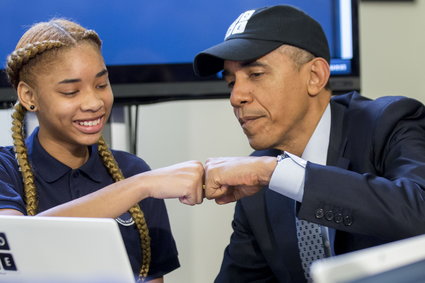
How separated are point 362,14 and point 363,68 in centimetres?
21

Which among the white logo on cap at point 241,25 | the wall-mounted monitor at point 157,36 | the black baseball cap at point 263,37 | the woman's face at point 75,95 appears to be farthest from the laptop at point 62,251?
the wall-mounted monitor at point 157,36

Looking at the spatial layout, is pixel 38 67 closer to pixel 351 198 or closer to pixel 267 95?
pixel 267 95

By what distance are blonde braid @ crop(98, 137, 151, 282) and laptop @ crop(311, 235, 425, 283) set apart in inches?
38.6

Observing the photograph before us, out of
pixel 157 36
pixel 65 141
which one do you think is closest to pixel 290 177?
pixel 65 141

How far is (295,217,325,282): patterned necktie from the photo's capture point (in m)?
1.54

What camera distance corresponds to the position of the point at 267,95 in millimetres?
1533

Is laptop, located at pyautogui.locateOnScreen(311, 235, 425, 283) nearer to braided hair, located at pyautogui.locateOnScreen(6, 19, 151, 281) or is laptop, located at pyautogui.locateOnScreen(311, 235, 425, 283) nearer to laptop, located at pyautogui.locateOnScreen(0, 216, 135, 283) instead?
laptop, located at pyautogui.locateOnScreen(0, 216, 135, 283)

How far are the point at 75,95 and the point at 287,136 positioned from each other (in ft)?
1.75

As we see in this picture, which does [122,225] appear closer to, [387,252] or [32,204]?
[32,204]

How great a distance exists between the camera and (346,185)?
123cm

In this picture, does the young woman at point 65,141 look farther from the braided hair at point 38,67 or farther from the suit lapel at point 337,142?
the suit lapel at point 337,142

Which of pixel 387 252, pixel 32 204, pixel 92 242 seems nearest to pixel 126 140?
pixel 32 204

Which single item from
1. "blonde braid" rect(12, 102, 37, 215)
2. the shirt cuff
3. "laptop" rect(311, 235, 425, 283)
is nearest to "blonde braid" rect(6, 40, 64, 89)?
"blonde braid" rect(12, 102, 37, 215)

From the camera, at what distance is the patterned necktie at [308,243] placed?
154 centimetres
